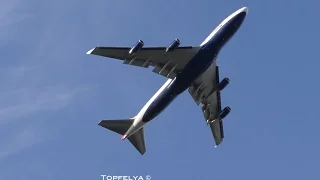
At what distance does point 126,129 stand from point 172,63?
11.8 metres

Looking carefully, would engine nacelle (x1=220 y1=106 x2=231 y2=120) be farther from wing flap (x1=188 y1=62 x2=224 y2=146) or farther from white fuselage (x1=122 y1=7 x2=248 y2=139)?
white fuselage (x1=122 y1=7 x2=248 y2=139)

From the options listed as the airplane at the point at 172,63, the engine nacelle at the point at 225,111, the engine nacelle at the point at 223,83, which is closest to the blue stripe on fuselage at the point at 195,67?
the airplane at the point at 172,63

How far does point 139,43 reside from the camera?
91125mm

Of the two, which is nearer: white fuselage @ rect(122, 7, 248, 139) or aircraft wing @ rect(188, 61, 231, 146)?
white fuselage @ rect(122, 7, 248, 139)

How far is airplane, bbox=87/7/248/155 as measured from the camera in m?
93.4

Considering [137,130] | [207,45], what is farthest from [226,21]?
[137,130]

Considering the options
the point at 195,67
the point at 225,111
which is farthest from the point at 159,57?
the point at 225,111

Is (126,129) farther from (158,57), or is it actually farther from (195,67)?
(195,67)

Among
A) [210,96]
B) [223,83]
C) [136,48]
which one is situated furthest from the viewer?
[210,96]

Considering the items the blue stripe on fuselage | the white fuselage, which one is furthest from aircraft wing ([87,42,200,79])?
the white fuselage

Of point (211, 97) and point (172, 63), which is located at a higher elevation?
point (172, 63)

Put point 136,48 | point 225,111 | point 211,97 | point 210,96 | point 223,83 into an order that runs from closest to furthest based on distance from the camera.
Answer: point 136,48 < point 223,83 < point 210,96 < point 211,97 < point 225,111

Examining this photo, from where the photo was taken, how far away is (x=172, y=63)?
315 feet

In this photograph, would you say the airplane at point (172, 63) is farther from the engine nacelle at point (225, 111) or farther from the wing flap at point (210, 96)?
the engine nacelle at point (225, 111)
